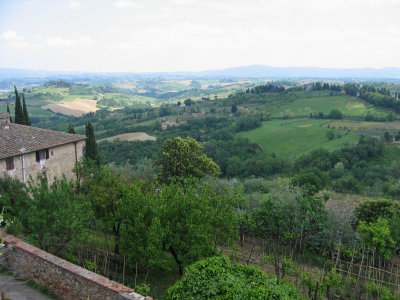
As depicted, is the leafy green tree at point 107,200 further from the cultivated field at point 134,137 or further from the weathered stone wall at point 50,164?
the cultivated field at point 134,137

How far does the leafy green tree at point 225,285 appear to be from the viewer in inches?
322

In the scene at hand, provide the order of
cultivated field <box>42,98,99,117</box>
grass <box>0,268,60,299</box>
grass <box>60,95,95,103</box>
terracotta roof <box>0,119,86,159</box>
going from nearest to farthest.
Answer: grass <box>0,268,60,299</box>, terracotta roof <box>0,119,86,159</box>, cultivated field <box>42,98,99,117</box>, grass <box>60,95,95,103</box>

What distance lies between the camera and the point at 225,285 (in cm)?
848

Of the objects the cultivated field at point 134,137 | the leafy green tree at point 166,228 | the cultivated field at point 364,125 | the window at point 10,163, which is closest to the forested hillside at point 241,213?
the leafy green tree at point 166,228

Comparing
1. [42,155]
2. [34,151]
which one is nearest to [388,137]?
[42,155]

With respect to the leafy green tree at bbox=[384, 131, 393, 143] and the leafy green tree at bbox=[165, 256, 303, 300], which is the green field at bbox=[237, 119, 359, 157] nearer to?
the leafy green tree at bbox=[384, 131, 393, 143]

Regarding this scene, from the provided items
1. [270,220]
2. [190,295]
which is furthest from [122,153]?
[190,295]

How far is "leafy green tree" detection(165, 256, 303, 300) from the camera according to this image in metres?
8.17

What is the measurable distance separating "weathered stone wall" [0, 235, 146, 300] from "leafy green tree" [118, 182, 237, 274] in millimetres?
2662

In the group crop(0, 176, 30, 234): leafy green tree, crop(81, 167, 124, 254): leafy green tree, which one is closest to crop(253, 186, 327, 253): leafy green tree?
crop(81, 167, 124, 254): leafy green tree

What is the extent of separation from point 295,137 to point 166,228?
66452 millimetres

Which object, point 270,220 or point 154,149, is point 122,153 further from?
point 270,220

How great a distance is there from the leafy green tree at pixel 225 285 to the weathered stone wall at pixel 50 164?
1289 cm

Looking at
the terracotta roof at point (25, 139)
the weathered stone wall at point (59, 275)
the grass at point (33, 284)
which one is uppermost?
the terracotta roof at point (25, 139)
